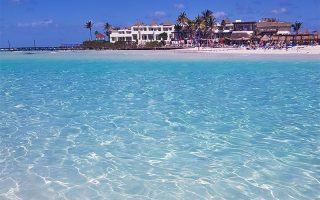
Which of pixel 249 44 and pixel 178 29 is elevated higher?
pixel 178 29

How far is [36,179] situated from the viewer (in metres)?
6.19

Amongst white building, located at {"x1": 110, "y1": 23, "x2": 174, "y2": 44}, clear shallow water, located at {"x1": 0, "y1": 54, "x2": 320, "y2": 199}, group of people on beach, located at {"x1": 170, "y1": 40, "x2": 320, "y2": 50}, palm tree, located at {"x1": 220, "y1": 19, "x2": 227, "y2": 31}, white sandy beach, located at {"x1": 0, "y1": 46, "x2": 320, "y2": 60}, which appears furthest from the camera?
white building, located at {"x1": 110, "y1": 23, "x2": 174, "y2": 44}

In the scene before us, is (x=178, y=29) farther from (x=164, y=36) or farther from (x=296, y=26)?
(x=296, y=26)

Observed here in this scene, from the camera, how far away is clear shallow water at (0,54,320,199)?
5.80 m

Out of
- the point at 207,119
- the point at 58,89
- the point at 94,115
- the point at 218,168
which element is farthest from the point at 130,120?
the point at 58,89

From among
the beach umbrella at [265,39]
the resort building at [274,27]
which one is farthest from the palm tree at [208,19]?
the beach umbrella at [265,39]

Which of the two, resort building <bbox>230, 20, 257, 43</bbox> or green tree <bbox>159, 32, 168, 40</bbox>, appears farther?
green tree <bbox>159, 32, 168, 40</bbox>

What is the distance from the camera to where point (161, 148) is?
25.5 ft

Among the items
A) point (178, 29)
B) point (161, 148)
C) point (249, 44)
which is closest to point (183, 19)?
point (178, 29)

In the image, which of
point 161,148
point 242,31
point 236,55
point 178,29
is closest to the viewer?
point 161,148

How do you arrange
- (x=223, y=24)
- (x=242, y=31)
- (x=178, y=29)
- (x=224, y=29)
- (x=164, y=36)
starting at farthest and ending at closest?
(x=164, y=36) < (x=178, y=29) < (x=224, y=29) < (x=223, y=24) < (x=242, y=31)

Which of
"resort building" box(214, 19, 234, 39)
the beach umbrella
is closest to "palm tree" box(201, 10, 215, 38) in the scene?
"resort building" box(214, 19, 234, 39)

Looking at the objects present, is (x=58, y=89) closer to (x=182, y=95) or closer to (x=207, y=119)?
(x=182, y=95)

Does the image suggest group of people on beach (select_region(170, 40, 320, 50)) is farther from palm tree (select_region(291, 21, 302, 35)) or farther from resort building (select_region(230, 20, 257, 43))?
palm tree (select_region(291, 21, 302, 35))
